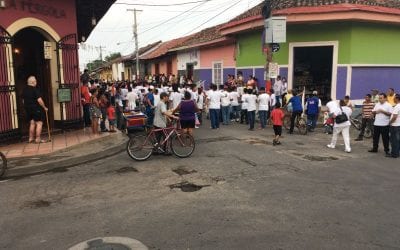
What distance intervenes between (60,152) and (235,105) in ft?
28.7

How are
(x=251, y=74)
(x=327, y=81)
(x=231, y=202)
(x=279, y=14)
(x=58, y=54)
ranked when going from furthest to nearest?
(x=251, y=74)
(x=327, y=81)
(x=279, y=14)
(x=58, y=54)
(x=231, y=202)

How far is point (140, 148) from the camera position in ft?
32.0

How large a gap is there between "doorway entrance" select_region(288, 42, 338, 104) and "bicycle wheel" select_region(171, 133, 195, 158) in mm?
9399

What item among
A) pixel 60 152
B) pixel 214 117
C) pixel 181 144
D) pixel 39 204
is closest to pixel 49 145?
pixel 60 152

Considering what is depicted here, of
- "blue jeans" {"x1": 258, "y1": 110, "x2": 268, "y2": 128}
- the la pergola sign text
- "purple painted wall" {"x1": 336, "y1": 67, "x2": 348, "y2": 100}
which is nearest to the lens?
the la pergola sign text

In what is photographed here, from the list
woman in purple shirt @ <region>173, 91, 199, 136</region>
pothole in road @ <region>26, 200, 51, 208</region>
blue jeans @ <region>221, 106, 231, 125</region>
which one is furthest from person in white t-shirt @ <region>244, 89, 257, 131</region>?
pothole in road @ <region>26, 200, 51, 208</region>

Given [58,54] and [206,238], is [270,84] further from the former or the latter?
[206,238]

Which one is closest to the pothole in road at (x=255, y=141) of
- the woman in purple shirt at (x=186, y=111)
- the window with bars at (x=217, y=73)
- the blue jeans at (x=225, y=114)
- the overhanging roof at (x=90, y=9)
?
the woman in purple shirt at (x=186, y=111)

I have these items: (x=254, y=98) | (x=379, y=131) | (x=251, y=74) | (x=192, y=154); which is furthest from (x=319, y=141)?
(x=251, y=74)

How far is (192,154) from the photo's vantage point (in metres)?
10.4

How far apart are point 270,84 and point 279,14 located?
2.99m

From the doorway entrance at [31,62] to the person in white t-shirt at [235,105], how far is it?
284 inches

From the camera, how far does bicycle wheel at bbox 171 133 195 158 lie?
33.0ft

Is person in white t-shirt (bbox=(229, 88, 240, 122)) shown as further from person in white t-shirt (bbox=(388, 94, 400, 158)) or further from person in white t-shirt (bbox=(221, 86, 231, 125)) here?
person in white t-shirt (bbox=(388, 94, 400, 158))
